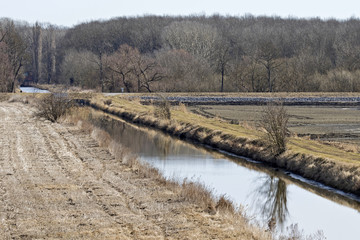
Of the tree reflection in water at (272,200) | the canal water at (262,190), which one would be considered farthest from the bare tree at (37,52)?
the tree reflection in water at (272,200)

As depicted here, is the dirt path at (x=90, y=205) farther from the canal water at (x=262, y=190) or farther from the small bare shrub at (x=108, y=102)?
the small bare shrub at (x=108, y=102)

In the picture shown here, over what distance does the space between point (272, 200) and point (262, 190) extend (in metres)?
1.26

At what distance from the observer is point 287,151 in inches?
1029

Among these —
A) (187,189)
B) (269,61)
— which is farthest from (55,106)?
(269,61)

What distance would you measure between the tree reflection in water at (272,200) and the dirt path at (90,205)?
2.36 metres

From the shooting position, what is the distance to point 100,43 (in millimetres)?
159875

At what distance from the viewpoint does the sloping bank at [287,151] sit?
849 inches

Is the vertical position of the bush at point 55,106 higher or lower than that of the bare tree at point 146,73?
lower

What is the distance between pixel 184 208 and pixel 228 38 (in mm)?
136609

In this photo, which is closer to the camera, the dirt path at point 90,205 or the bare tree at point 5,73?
the dirt path at point 90,205

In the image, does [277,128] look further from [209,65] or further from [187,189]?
[209,65]

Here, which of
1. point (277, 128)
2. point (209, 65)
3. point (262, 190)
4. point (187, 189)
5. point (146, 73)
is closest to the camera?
point (187, 189)

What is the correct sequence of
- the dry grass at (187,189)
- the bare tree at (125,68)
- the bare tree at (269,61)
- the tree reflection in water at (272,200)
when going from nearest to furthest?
the dry grass at (187,189) → the tree reflection in water at (272,200) → the bare tree at (269,61) → the bare tree at (125,68)

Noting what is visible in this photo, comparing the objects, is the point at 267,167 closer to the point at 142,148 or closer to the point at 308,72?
the point at 142,148
